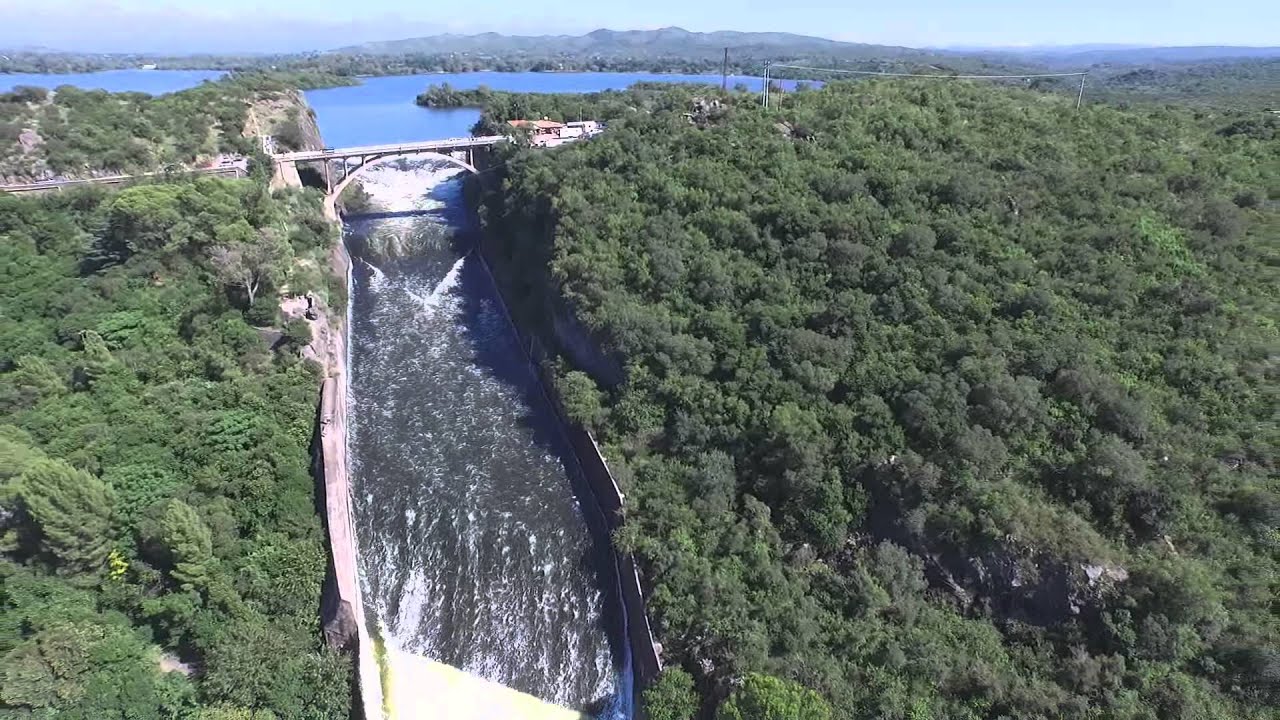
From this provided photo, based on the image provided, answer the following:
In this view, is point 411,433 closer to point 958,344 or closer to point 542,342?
point 542,342

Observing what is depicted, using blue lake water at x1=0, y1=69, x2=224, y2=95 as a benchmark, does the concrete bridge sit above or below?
below

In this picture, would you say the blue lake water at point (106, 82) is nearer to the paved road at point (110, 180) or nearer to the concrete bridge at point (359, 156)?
the concrete bridge at point (359, 156)

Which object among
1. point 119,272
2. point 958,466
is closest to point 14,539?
point 119,272

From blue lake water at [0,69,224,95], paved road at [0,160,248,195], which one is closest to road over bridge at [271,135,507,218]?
paved road at [0,160,248,195]

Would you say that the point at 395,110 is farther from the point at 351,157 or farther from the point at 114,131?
the point at 114,131

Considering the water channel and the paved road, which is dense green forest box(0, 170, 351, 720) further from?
the paved road

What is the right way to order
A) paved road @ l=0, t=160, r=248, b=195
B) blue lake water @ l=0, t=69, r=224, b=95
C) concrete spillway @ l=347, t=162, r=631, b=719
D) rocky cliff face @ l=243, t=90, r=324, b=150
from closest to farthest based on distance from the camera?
concrete spillway @ l=347, t=162, r=631, b=719, paved road @ l=0, t=160, r=248, b=195, rocky cliff face @ l=243, t=90, r=324, b=150, blue lake water @ l=0, t=69, r=224, b=95

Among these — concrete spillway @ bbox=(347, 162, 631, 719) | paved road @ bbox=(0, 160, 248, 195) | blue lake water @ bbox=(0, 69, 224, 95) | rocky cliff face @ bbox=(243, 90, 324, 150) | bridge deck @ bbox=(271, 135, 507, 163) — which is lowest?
concrete spillway @ bbox=(347, 162, 631, 719)
